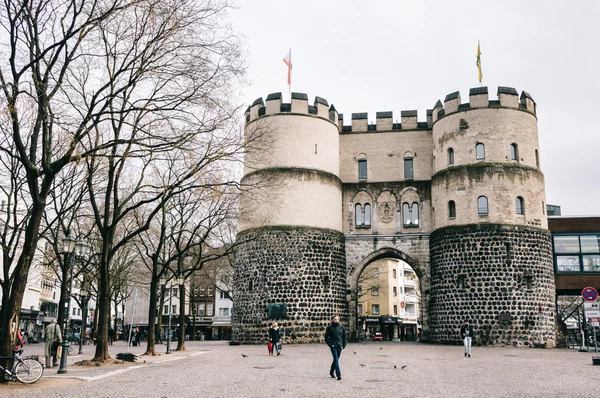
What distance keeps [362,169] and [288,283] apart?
9.99 metres

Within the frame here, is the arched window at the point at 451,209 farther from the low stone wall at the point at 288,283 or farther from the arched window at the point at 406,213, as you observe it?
the low stone wall at the point at 288,283

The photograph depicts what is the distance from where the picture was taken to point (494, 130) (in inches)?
1436

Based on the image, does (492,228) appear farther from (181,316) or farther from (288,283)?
(181,316)

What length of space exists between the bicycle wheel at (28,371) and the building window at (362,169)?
29296 mm

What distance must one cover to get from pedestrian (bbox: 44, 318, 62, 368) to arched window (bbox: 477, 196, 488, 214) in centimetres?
2425

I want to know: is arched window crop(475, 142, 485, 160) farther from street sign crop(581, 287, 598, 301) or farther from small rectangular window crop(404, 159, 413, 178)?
street sign crop(581, 287, 598, 301)

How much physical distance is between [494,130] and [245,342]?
64.6ft

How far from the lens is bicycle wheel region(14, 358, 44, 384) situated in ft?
46.0

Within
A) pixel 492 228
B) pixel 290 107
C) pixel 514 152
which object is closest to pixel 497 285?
pixel 492 228

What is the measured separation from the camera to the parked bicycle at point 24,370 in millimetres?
13984

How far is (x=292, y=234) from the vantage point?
37094 mm

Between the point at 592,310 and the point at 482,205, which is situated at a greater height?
the point at 482,205

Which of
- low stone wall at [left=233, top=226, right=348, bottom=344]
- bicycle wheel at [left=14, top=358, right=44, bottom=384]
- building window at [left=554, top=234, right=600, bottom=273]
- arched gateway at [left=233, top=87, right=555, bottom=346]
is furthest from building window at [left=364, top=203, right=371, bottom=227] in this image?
bicycle wheel at [left=14, top=358, right=44, bottom=384]

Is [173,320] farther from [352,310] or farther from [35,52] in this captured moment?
[35,52]
